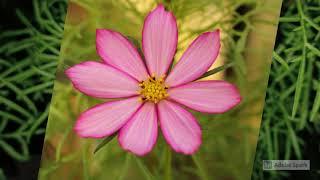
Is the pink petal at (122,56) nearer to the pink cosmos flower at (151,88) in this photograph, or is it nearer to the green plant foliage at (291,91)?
the pink cosmos flower at (151,88)

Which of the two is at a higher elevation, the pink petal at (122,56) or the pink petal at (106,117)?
the pink petal at (122,56)

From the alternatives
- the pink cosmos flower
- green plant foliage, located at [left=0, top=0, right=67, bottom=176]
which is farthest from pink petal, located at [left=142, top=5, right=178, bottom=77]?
green plant foliage, located at [left=0, top=0, right=67, bottom=176]

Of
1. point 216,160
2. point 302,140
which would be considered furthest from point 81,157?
point 302,140

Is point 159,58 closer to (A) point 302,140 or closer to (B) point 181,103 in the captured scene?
(B) point 181,103

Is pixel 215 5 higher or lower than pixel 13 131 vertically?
higher

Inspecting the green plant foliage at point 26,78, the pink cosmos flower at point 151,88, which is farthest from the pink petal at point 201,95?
the green plant foliage at point 26,78

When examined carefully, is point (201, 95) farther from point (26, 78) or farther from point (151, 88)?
point (26, 78)
